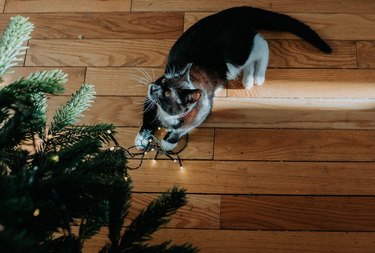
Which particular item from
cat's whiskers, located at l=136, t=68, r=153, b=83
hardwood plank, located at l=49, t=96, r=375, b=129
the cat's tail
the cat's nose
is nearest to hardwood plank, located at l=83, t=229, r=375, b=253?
hardwood plank, located at l=49, t=96, r=375, b=129

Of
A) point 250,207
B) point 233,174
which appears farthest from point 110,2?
point 250,207

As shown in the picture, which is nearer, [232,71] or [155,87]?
[155,87]

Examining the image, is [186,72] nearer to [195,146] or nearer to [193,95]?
[193,95]

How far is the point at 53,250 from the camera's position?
0.77 m

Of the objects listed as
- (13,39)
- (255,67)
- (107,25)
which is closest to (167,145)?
(255,67)

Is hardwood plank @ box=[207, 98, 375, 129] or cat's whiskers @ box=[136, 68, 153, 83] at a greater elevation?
cat's whiskers @ box=[136, 68, 153, 83]

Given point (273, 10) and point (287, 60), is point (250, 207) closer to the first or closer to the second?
point (287, 60)

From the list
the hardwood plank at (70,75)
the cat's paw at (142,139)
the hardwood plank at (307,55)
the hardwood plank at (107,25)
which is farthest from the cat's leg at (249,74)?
the hardwood plank at (70,75)

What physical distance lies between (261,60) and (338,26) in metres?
0.39

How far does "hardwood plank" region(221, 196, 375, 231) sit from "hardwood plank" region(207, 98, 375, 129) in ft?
0.94

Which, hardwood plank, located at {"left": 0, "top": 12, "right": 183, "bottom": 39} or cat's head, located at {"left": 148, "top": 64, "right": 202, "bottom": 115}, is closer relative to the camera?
cat's head, located at {"left": 148, "top": 64, "right": 202, "bottom": 115}

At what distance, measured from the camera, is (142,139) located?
160cm

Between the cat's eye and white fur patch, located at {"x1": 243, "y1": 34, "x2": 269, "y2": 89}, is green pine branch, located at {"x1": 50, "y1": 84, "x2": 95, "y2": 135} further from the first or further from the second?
white fur patch, located at {"x1": 243, "y1": 34, "x2": 269, "y2": 89}

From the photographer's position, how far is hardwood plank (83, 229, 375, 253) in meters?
1.49
